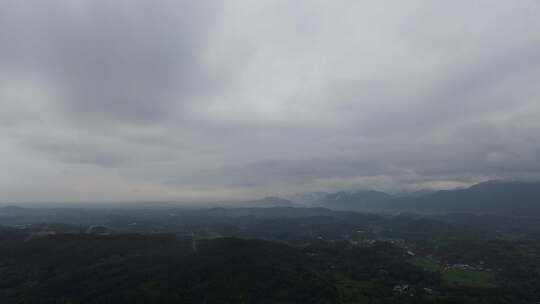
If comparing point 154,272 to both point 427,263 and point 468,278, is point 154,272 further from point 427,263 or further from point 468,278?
point 427,263

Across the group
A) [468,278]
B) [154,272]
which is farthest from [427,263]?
[154,272]

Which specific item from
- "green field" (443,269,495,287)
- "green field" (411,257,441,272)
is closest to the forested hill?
"green field" (443,269,495,287)

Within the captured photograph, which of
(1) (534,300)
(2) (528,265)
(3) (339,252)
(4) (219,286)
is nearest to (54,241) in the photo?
(4) (219,286)

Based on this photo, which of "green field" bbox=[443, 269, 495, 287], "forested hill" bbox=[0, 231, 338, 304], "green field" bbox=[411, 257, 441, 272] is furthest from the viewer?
"green field" bbox=[411, 257, 441, 272]

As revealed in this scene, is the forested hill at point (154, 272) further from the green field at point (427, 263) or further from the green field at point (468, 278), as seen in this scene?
the green field at point (427, 263)

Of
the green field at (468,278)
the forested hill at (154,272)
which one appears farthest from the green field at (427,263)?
the forested hill at (154,272)

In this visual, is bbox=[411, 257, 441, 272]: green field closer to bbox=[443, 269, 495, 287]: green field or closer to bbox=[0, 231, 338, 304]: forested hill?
bbox=[443, 269, 495, 287]: green field
